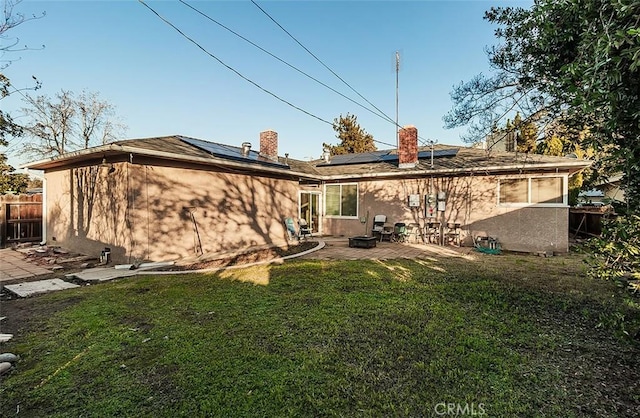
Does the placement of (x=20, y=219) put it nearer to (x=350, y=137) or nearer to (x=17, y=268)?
(x=17, y=268)

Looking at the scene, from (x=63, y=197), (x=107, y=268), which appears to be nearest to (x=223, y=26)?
(x=107, y=268)

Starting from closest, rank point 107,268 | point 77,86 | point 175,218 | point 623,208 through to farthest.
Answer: point 623,208
point 107,268
point 175,218
point 77,86

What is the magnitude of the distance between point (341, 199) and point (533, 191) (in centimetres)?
733

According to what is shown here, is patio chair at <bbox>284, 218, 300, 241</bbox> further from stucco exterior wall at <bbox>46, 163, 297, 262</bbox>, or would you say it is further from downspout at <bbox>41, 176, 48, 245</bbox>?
downspout at <bbox>41, 176, 48, 245</bbox>

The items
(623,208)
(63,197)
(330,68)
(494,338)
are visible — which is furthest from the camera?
(330,68)

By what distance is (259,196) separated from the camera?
10.8 metres

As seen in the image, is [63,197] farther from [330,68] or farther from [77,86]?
[77,86]

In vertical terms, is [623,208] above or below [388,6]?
below

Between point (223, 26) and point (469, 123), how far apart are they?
6.27m

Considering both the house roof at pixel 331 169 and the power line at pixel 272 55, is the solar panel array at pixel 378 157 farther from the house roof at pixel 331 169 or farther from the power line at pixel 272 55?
the power line at pixel 272 55

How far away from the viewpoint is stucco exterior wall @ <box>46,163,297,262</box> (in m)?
7.50

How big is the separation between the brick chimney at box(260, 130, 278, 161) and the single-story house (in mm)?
45

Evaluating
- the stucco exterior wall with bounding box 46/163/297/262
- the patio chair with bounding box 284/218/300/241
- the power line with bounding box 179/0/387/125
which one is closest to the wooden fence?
the stucco exterior wall with bounding box 46/163/297/262

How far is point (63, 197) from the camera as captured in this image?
32.0 feet
